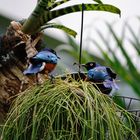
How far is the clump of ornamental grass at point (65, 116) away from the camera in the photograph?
121 centimetres

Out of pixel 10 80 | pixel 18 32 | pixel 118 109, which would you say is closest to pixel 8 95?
pixel 10 80

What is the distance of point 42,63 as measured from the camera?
1.39 metres

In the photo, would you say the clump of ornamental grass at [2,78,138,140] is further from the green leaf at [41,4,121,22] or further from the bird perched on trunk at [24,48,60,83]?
the green leaf at [41,4,121,22]

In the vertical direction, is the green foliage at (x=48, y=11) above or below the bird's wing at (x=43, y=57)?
above

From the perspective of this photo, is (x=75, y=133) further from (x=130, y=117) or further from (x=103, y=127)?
(x=130, y=117)

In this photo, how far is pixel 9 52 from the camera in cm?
155

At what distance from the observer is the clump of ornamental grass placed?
3.96 feet

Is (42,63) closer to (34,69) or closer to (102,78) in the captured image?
(34,69)

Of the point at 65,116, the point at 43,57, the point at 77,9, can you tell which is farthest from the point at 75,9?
the point at 65,116

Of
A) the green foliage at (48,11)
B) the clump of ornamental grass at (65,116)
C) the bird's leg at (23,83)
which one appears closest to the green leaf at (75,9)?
the green foliage at (48,11)

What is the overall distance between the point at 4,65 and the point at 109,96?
30cm

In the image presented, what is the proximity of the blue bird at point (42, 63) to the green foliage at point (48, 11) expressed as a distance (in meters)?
0.15

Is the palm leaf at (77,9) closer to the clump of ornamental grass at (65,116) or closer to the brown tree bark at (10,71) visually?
the brown tree bark at (10,71)

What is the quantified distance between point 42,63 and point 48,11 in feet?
0.59
